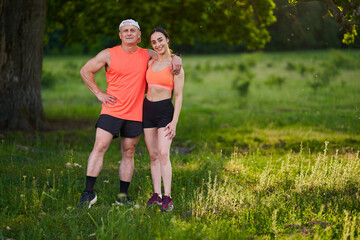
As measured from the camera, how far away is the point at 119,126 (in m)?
5.59

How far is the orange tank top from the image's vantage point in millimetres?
5555

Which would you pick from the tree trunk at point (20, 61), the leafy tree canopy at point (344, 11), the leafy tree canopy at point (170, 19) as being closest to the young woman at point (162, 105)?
the leafy tree canopy at point (344, 11)

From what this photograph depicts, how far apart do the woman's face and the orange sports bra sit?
9.7 inches

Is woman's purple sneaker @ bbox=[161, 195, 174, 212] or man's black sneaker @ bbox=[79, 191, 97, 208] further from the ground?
woman's purple sneaker @ bbox=[161, 195, 174, 212]

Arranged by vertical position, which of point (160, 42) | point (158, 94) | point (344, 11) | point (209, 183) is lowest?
point (209, 183)

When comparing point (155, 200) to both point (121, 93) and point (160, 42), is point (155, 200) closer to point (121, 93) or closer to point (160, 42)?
point (121, 93)

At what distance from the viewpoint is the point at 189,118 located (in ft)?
48.5

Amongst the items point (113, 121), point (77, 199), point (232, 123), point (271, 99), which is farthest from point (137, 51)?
point (271, 99)

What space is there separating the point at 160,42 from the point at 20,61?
674cm

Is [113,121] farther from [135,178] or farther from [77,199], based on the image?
[135,178]

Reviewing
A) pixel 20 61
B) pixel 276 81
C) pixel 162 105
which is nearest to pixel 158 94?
pixel 162 105

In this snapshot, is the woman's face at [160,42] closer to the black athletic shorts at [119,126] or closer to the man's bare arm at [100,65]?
the man's bare arm at [100,65]

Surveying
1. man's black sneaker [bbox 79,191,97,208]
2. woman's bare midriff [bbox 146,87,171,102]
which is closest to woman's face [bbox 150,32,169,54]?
woman's bare midriff [bbox 146,87,171,102]

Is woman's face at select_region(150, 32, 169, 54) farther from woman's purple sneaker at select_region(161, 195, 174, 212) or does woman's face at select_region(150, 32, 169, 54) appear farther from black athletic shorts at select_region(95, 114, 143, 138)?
woman's purple sneaker at select_region(161, 195, 174, 212)
